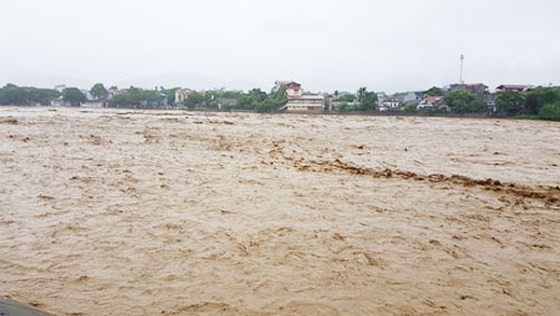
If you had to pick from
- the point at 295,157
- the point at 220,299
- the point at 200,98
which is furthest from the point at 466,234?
the point at 200,98

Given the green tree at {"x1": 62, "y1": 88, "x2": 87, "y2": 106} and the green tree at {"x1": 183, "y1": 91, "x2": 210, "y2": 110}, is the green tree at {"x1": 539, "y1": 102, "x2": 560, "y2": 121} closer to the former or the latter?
the green tree at {"x1": 183, "y1": 91, "x2": 210, "y2": 110}

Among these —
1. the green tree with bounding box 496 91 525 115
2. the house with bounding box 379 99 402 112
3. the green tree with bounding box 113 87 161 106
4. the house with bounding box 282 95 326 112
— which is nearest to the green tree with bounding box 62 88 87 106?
the green tree with bounding box 113 87 161 106

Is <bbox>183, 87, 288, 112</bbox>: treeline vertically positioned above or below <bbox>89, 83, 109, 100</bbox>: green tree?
below

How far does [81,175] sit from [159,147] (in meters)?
4.91

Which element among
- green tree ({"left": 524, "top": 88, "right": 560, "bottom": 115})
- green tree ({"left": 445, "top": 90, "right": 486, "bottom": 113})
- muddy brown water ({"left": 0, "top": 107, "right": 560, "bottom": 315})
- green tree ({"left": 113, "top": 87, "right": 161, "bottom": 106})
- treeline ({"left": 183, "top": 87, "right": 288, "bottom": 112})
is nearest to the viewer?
muddy brown water ({"left": 0, "top": 107, "right": 560, "bottom": 315})

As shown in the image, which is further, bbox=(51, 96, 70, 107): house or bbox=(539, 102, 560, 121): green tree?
bbox=(51, 96, 70, 107): house

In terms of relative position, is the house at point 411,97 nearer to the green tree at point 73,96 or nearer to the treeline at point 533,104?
the treeline at point 533,104

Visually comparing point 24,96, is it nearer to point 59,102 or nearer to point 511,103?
point 59,102

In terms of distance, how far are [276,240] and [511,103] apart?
46578 millimetres

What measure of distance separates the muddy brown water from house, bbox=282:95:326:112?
52.2 m

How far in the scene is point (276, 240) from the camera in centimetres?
440

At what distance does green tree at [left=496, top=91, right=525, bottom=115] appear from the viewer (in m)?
42.1

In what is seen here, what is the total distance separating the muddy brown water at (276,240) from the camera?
3113 mm

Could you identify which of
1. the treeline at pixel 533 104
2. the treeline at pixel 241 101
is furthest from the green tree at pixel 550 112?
the treeline at pixel 241 101
